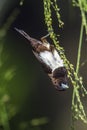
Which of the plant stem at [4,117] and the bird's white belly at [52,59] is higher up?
the bird's white belly at [52,59]

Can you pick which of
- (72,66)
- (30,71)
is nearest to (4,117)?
(30,71)

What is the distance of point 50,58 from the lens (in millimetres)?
4801

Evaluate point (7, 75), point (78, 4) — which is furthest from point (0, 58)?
point (78, 4)

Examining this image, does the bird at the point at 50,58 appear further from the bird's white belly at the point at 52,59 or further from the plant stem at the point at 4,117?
the plant stem at the point at 4,117

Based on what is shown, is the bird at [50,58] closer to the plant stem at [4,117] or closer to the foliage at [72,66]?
the foliage at [72,66]

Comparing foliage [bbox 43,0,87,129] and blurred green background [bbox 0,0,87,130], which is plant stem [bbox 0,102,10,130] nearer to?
blurred green background [bbox 0,0,87,130]

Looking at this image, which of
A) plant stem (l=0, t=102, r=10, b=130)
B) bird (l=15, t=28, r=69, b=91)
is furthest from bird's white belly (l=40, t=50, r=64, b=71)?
plant stem (l=0, t=102, r=10, b=130)

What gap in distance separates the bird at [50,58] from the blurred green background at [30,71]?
2 cm

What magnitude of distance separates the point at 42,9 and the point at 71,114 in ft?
1.40

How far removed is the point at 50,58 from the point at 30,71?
101 mm

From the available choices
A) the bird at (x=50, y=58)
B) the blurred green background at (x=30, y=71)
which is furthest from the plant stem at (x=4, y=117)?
the bird at (x=50, y=58)

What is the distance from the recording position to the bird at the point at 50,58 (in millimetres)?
4801

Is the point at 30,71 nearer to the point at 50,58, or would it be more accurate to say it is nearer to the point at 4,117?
the point at 50,58

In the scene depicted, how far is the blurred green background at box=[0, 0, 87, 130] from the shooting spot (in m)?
4.80
